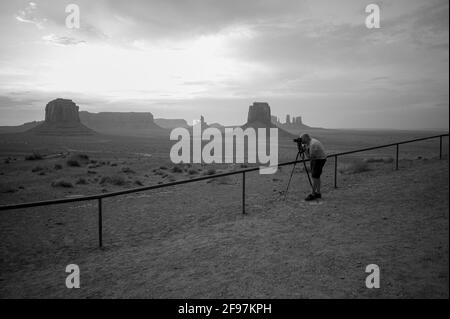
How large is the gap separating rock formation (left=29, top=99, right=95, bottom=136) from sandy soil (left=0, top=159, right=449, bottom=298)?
129 metres

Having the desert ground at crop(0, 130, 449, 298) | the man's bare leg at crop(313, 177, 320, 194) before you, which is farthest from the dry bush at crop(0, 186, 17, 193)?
the man's bare leg at crop(313, 177, 320, 194)

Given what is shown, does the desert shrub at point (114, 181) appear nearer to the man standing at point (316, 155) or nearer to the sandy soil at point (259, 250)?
the sandy soil at point (259, 250)

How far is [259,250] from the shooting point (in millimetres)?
4602

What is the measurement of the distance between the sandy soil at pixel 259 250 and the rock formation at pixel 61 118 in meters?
129

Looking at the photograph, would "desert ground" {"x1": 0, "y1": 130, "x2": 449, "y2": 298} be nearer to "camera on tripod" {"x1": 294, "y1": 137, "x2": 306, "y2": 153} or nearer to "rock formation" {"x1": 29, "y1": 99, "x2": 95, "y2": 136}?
"camera on tripod" {"x1": 294, "y1": 137, "x2": 306, "y2": 153}

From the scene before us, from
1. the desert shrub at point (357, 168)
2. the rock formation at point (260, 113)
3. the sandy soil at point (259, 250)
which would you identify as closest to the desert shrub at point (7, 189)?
the sandy soil at point (259, 250)

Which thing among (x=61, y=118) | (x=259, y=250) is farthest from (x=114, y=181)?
(x=61, y=118)

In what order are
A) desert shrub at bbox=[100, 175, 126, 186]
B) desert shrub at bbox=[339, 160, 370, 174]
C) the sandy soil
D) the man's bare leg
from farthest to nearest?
desert shrub at bbox=[100, 175, 126, 186] → desert shrub at bbox=[339, 160, 370, 174] → the man's bare leg → the sandy soil

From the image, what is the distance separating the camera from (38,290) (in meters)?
3.85

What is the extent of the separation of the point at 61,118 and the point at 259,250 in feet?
500

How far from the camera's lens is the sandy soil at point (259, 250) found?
3.50m

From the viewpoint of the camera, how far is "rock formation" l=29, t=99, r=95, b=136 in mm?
126562

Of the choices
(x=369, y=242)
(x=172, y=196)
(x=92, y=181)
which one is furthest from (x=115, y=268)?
(x=92, y=181)
